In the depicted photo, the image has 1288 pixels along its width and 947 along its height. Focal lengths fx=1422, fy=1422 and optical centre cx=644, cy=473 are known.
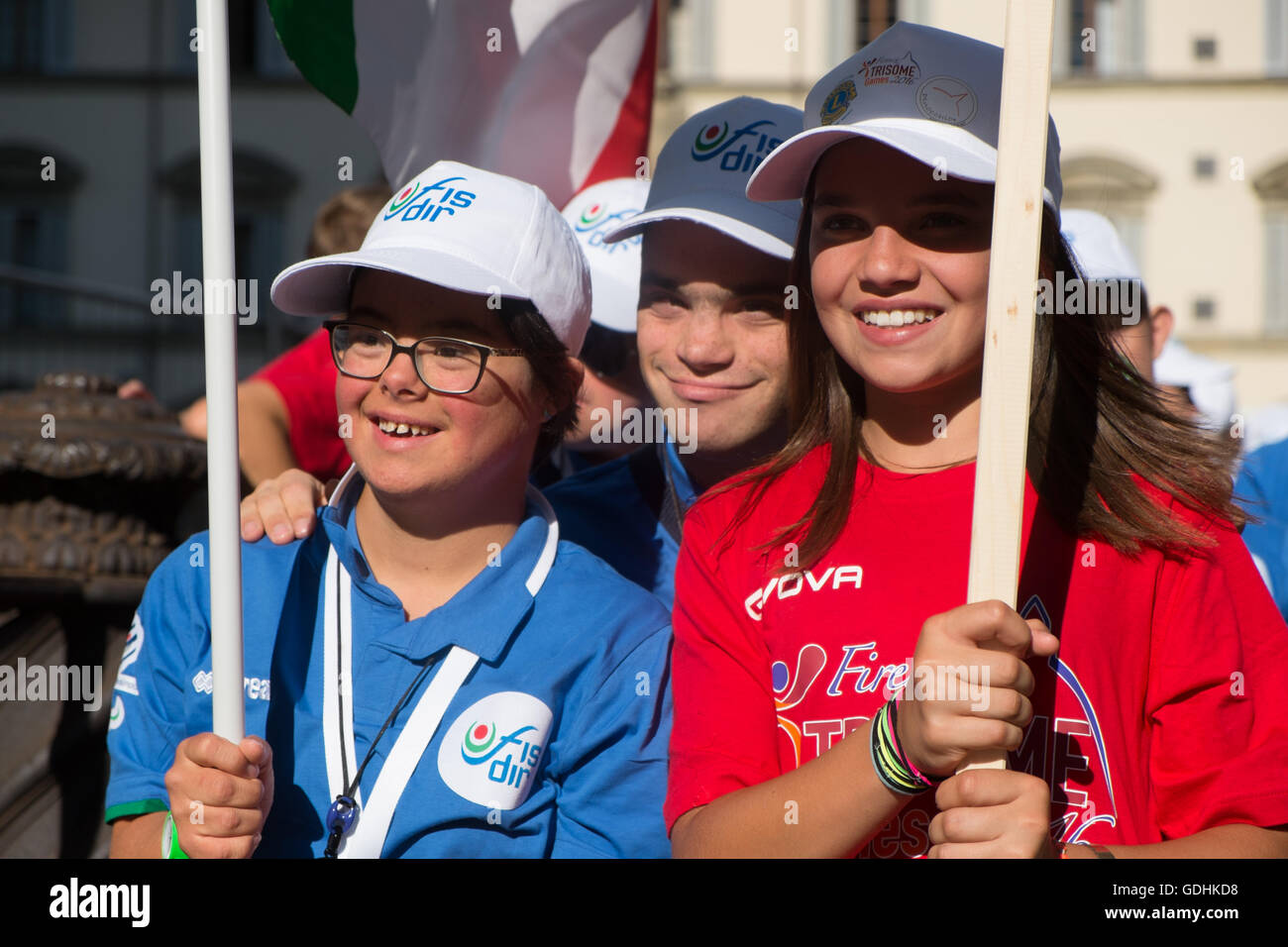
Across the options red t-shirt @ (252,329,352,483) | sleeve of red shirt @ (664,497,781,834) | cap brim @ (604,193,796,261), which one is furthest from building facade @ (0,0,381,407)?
sleeve of red shirt @ (664,497,781,834)

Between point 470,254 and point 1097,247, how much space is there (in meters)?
2.11

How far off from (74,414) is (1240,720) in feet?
→ 7.97

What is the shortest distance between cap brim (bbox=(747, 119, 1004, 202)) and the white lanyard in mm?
767

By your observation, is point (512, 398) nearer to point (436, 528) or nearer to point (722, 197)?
point (436, 528)

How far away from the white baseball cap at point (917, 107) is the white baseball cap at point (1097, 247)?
1524mm

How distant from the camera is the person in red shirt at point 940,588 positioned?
175 centimetres

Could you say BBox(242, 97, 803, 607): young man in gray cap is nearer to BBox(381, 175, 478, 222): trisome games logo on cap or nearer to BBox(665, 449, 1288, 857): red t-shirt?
BBox(381, 175, 478, 222): trisome games logo on cap

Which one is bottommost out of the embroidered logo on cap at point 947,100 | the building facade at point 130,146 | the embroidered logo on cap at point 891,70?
the embroidered logo on cap at point 947,100

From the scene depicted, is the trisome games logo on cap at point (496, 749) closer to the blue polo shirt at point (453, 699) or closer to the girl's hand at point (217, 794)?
the blue polo shirt at point (453, 699)

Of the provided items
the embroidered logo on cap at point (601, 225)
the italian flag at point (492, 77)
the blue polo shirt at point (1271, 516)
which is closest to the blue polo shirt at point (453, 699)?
the embroidered logo on cap at point (601, 225)

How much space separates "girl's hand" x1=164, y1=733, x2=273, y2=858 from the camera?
1.88 metres

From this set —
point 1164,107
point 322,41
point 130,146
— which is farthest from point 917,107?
point 130,146

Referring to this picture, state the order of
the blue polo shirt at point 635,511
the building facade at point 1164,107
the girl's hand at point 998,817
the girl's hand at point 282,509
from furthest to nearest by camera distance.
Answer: the building facade at point 1164,107
the blue polo shirt at point 635,511
the girl's hand at point 282,509
the girl's hand at point 998,817
